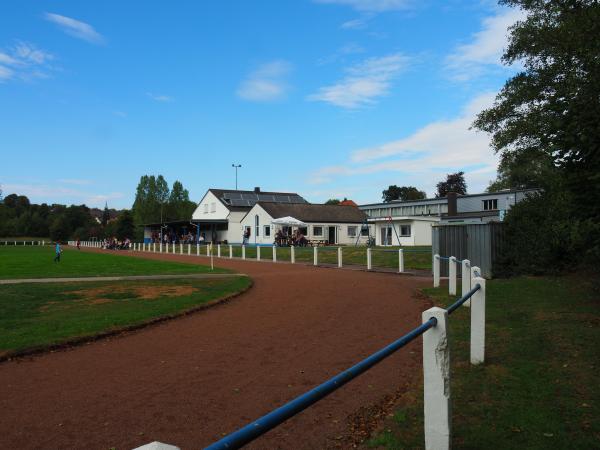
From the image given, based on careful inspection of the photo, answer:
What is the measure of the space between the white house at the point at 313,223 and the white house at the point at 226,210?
593 cm

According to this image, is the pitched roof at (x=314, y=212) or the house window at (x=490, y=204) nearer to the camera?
the pitched roof at (x=314, y=212)

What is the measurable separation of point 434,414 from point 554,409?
63.0 inches

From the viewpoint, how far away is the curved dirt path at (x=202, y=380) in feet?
14.7

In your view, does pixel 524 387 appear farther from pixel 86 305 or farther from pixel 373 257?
pixel 373 257

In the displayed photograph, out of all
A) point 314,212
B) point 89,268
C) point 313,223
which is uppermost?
point 314,212

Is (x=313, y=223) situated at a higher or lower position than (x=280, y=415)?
higher

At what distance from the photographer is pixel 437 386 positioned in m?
3.73

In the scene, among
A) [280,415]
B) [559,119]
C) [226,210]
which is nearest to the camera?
[280,415]

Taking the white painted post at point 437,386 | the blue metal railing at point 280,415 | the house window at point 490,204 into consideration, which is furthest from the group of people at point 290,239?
the blue metal railing at point 280,415

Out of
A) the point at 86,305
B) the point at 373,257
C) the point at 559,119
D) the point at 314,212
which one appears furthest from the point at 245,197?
the point at 559,119

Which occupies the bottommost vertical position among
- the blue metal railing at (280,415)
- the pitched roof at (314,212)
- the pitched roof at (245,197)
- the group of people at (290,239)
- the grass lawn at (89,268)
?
the grass lawn at (89,268)

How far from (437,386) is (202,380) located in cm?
320

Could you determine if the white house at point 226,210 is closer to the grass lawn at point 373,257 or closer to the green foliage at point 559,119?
the grass lawn at point 373,257

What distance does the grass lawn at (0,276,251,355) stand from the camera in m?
8.46
